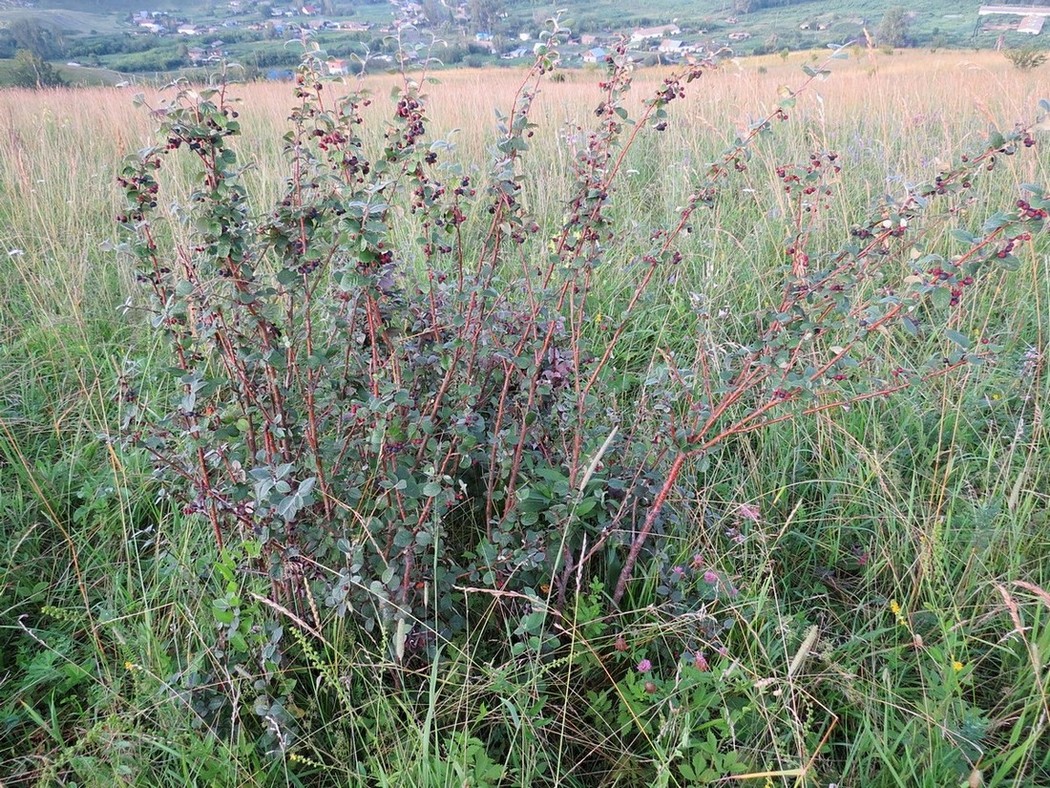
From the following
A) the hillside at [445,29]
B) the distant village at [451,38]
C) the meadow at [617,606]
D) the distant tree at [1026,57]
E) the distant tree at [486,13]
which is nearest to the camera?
the meadow at [617,606]

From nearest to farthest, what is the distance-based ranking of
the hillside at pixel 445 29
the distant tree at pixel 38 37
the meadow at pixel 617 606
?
1. the meadow at pixel 617 606
2. the hillside at pixel 445 29
3. the distant tree at pixel 38 37

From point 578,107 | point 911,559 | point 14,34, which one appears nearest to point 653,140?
point 578,107

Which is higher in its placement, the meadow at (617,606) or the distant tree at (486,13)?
the distant tree at (486,13)

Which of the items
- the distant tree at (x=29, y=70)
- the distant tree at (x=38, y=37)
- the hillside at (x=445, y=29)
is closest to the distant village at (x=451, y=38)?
the hillside at (x=445, y=29)

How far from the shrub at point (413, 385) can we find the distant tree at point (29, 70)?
10502mm

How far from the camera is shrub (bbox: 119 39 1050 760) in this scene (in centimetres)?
138

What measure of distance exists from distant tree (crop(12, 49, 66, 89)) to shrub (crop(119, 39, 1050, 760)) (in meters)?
10.5

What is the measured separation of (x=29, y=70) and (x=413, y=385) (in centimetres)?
1203

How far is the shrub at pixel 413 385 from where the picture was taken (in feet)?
4.51

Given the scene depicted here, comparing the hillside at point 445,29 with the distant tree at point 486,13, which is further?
the distant tree at point 486,13

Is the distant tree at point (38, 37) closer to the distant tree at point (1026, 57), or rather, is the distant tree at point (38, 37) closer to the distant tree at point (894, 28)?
the distant tree at point (894, 28)

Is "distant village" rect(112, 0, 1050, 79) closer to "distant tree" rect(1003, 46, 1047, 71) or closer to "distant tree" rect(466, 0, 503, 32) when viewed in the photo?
"distant tree" rect(466, 0, 503, 32)

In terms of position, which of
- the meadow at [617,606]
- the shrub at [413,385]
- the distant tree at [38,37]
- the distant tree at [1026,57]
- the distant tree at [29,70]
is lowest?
the meadow at [617,606]

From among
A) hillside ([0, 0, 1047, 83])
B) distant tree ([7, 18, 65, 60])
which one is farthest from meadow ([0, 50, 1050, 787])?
distant tree ([7, 18, 65, 60])
